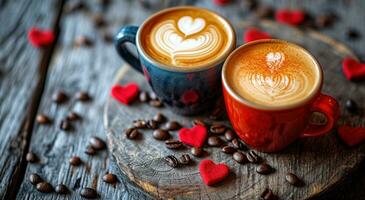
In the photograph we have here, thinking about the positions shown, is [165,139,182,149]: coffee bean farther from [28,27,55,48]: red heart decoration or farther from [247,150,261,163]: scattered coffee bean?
[28,27,55,48]: red heart decoration

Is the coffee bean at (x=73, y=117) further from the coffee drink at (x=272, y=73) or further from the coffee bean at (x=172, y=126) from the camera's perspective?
the coffee drink at (x=272, y=73)

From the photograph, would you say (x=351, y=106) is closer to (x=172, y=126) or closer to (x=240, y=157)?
(x=240, y=157)

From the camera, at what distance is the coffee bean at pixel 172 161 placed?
131cm

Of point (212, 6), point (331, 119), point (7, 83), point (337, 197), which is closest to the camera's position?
point (331, 119)

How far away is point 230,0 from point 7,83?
1006 millimetres

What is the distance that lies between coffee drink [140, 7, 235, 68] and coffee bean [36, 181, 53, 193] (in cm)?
52

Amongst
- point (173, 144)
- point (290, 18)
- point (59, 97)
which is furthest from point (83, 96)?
point (290, 18)

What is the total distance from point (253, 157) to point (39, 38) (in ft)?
3.53

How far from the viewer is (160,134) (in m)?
1.40

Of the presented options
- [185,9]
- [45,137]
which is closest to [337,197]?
Answer: [185,9]

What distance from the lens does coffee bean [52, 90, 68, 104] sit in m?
1.69

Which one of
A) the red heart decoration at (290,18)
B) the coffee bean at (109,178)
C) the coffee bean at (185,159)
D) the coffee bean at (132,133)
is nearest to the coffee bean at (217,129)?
the coffee bean at (185,159)

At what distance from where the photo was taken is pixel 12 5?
6.81 ft

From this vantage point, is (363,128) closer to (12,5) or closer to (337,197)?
(337,197)
